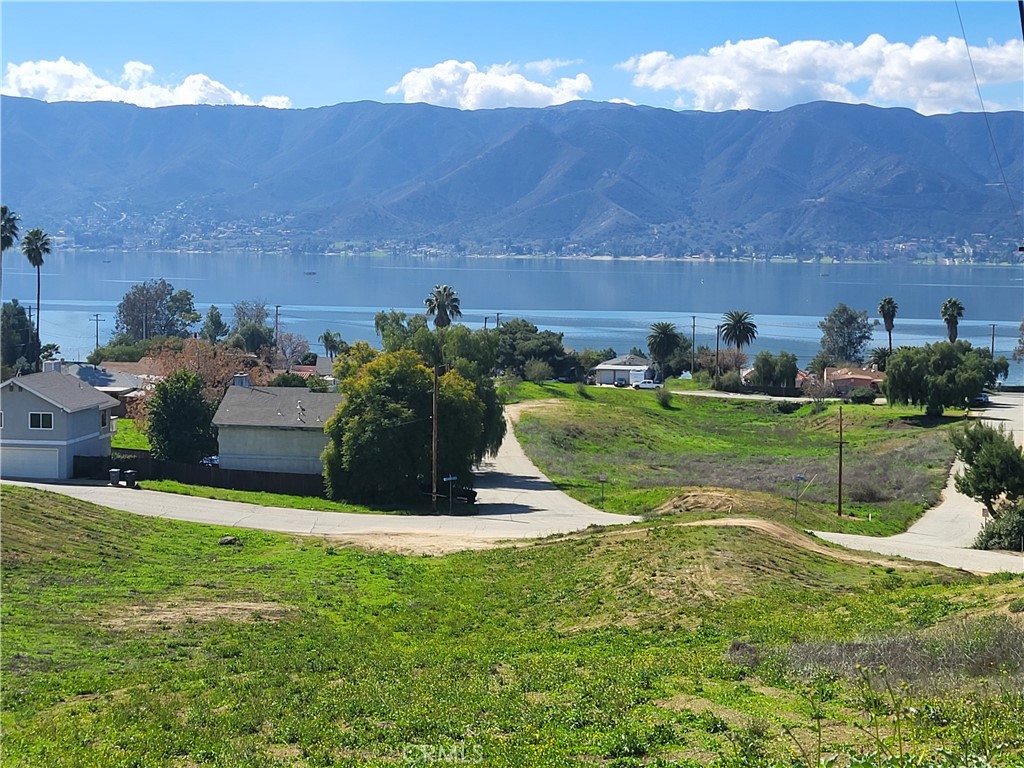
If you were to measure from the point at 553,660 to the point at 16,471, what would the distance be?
38.0 metres

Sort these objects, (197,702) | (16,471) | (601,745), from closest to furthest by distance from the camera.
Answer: (601,745)
(197,702)
(16,471)

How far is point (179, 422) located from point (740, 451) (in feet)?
113

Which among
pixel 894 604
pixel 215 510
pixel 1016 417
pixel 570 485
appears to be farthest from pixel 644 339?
pixel 894 604

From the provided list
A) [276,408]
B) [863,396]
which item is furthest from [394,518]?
[863,396]

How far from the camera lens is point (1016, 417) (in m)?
82.9

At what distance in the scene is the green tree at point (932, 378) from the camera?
8500 centimetres

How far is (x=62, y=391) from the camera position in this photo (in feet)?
172

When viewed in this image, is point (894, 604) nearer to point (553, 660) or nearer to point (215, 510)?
point (553, 660)

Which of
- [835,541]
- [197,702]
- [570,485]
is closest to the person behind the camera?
[197,702]

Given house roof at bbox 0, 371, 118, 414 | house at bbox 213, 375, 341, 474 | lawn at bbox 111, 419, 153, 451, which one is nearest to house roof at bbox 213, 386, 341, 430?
house at bbox 213, 375, 341, 474

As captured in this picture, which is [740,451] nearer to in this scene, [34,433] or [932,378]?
[932,378]

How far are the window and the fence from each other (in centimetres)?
197

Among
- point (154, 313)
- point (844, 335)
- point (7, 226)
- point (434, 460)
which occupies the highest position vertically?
point (7, 226)

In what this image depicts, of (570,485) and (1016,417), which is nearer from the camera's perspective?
(570,485)
